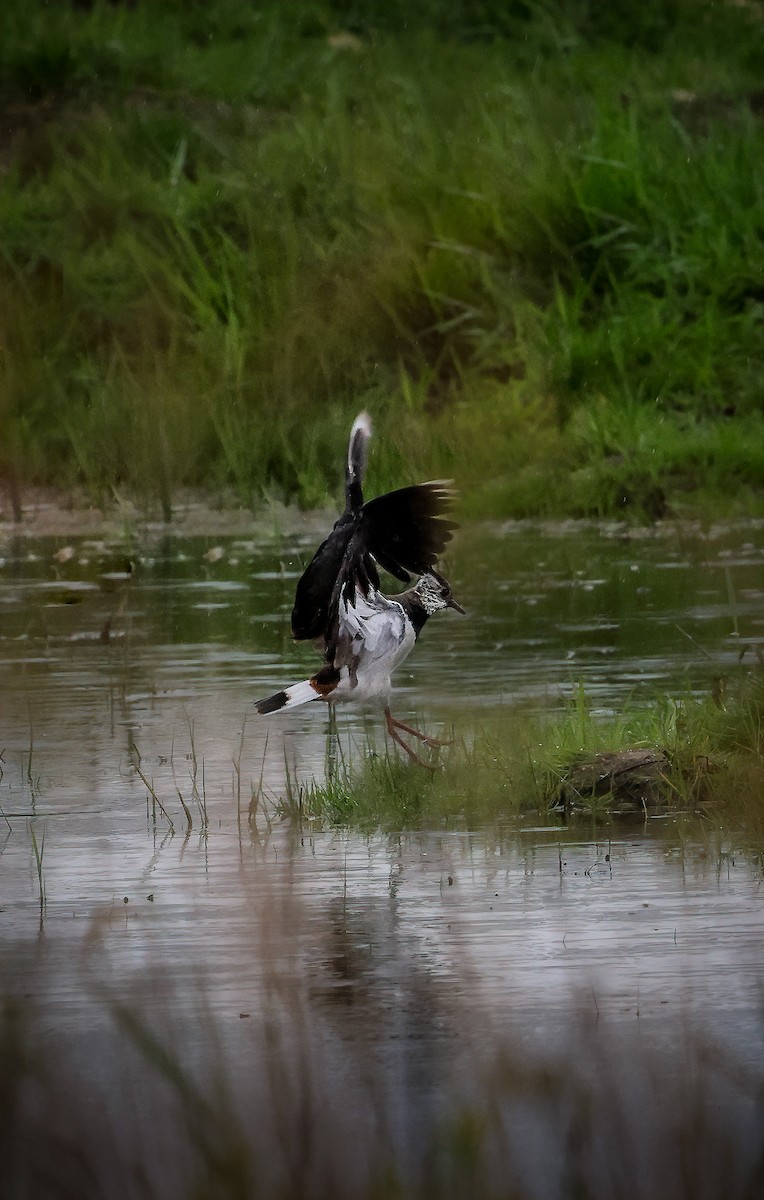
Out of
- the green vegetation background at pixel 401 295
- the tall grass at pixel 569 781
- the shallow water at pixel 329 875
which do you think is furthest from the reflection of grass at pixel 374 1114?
the green vegetation background at pixel 401 295

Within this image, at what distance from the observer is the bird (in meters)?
6.66

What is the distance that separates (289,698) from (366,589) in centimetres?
38

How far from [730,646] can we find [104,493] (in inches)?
198

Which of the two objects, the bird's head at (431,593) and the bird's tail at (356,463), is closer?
the bird's tail at (356,463)

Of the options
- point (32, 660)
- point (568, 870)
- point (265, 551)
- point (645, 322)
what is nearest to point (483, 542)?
point (265, 551)

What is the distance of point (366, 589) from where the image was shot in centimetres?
687

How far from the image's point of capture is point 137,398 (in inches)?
533

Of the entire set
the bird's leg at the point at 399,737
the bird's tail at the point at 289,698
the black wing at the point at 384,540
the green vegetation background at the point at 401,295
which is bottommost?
the green vegetation background at the point at 401,295

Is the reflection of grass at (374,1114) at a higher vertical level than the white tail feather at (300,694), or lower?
higher

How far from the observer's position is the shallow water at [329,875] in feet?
15.5

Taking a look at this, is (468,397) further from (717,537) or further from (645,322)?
(717,537)

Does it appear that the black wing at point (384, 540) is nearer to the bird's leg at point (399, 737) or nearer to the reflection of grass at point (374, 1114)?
the bird's leg at point (399, 737)

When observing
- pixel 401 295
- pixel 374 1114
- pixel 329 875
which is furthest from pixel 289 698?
pixel 401 295

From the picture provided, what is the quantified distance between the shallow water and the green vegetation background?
2539mm
